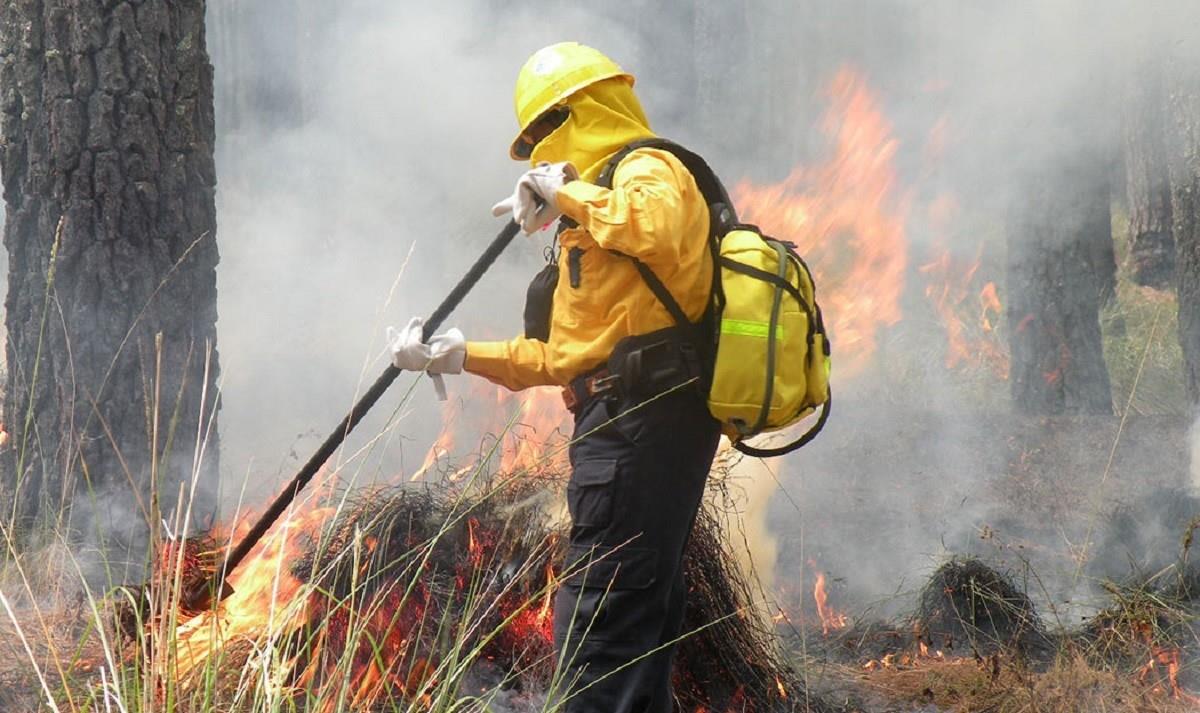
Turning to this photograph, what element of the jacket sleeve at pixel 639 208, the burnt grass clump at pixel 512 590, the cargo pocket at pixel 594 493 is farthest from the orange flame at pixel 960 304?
the cargo pocket at pixel 594 493

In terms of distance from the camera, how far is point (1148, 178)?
37.0 ft

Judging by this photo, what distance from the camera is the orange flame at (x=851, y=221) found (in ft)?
28.4

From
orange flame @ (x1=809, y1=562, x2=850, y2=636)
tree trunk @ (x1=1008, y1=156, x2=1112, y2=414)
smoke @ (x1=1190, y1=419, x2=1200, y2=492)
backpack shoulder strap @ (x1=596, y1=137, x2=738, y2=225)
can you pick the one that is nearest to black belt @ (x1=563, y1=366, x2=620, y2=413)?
backpack shoulder strap @ (x1=596, y1=137, x2=738, y2=225)

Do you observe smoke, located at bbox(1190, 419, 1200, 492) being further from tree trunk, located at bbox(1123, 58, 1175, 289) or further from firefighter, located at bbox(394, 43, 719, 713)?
firefighter, located at bbox(394, 43, 719, 713)

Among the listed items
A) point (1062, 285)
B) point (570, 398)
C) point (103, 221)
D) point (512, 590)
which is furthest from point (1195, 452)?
point (103, 221)

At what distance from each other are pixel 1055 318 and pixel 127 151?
7339 millimetres

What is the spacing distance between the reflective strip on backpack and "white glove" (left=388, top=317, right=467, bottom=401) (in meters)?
0.76

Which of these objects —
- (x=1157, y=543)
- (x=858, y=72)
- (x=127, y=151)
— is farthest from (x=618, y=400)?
(x=858, y=72)

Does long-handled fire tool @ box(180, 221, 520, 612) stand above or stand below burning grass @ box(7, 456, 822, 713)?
above

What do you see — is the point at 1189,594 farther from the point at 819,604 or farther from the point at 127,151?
the point at 127,151

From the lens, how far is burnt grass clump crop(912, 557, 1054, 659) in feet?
15.8

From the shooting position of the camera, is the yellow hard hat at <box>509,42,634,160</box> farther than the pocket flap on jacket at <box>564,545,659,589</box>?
Yes

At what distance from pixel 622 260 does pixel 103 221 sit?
228cm

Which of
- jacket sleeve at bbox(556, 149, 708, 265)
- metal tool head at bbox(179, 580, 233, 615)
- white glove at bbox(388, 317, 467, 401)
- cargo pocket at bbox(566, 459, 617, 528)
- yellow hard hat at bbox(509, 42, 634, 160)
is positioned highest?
yellow hard hat at bbox(509, 42, 634, 160)
